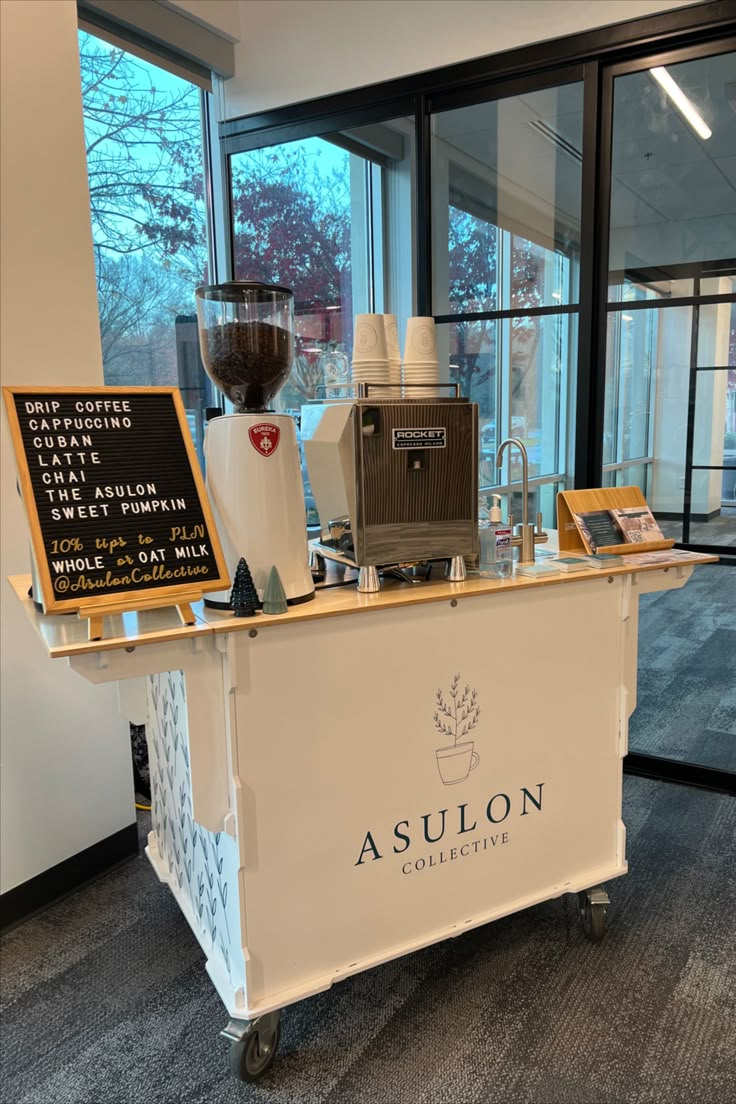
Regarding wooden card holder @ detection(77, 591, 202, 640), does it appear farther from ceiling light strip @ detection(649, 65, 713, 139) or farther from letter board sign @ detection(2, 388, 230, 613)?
ceiling light strip @ detection(649, 65, 713, 139)

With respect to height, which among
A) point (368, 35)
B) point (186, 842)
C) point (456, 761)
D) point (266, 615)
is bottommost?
point (186, 842)

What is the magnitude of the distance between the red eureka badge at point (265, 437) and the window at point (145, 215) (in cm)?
168

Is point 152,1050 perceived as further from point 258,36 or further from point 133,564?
point 258,36

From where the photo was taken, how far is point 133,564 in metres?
1.36

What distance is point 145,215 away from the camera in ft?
10.00

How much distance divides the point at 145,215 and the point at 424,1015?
2.87 metres

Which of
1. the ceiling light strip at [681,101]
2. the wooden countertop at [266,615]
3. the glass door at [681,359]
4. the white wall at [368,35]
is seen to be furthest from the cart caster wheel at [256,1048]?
the white wall at [368,35]

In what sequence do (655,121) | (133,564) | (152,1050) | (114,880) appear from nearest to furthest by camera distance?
(133,564)
(152,1050)
(114,880)
(655,121)

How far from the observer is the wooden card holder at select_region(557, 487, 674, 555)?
75.4 inches

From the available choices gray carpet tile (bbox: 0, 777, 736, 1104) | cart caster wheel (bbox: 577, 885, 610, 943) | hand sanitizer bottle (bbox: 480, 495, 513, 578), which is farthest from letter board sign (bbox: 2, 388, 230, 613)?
cart caster wheel (bbox: 577, 885, 610, 943)

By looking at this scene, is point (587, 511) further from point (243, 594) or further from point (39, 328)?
point (39, 328)

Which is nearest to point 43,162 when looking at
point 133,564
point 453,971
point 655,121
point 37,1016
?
A: point 133,564

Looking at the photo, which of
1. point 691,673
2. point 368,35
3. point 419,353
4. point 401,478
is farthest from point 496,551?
point 368,35

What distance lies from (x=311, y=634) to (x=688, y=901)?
1.44 metres
